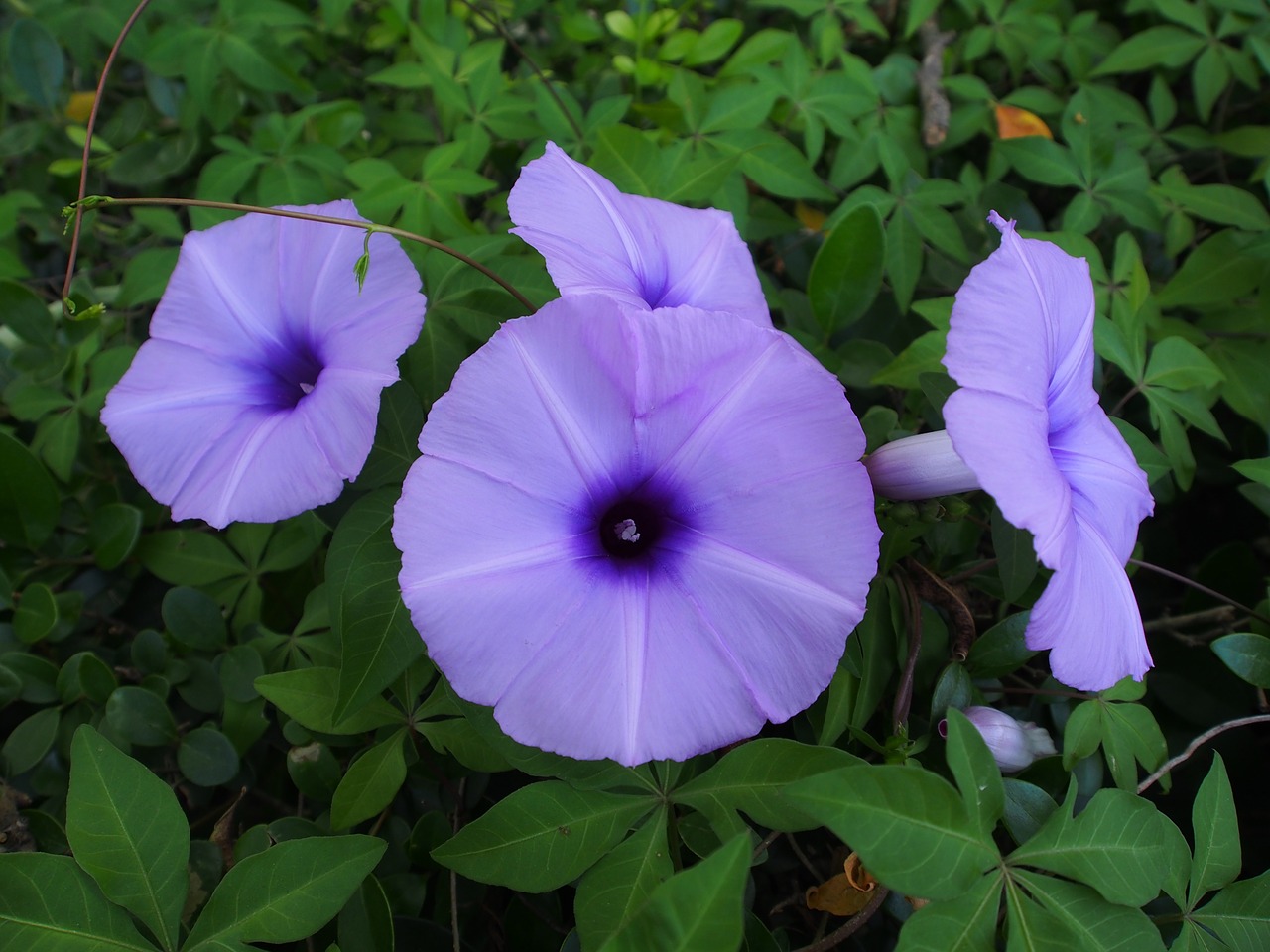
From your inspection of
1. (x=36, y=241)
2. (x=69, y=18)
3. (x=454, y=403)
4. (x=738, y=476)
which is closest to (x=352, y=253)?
(x=454, y=403)

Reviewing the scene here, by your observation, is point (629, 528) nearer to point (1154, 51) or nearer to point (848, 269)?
point (848, 269)

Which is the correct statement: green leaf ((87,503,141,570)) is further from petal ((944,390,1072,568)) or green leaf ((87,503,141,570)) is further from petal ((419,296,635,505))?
petal ((944,390,1072,568))

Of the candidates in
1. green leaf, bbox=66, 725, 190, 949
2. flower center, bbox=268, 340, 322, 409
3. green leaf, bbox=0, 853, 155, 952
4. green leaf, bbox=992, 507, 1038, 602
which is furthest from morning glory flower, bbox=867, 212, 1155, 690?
green leaf, bbox=0, 853, 155, 952

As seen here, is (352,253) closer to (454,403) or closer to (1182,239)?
(454,403)

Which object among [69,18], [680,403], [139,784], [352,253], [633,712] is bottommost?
[139,784]

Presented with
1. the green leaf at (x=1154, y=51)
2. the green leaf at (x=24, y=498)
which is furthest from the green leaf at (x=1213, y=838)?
the green leaf at (x=24, y=498)

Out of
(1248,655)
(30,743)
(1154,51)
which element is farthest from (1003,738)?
(1154,51)
